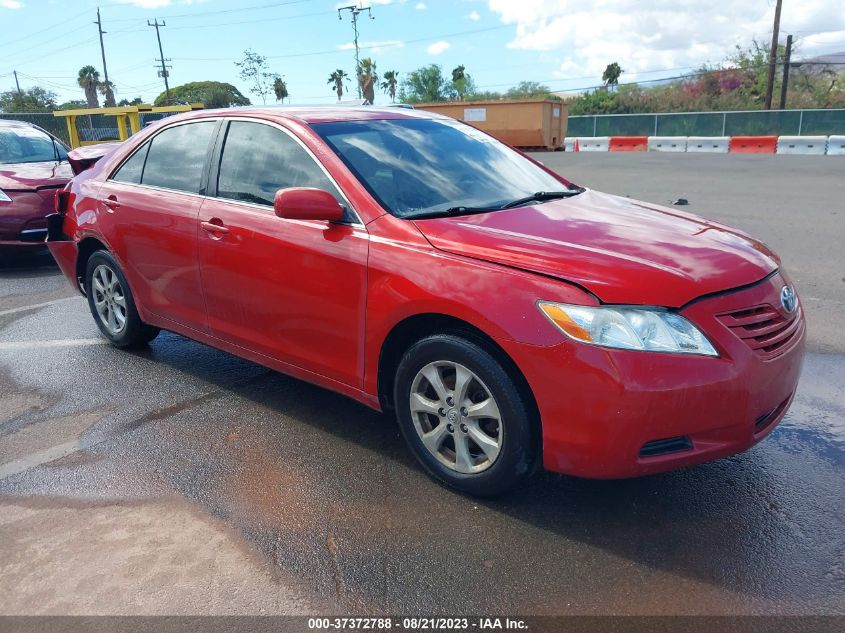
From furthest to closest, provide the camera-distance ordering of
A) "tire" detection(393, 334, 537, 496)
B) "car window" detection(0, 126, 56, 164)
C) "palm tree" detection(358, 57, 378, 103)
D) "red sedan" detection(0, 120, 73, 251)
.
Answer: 1. "palm tree" detection(358, 57, 378, 103)
2. "car window" detection(0, 126, 56, 164)
3. "red sedan" detection(0, 120, 73, 251)
4. "tire" detection(393, 334, 537, 496)

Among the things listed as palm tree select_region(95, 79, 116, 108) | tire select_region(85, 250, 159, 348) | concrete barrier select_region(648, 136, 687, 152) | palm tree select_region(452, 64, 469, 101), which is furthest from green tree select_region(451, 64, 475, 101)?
tire select_region(85, 250, 159, 348)

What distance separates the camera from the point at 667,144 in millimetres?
27328

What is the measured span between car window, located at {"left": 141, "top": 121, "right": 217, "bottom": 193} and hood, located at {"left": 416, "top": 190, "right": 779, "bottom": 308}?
1.79 meters

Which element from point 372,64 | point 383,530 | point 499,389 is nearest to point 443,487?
point 383,530

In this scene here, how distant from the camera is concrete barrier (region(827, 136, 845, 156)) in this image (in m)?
22.5

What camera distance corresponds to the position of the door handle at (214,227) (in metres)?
3.86

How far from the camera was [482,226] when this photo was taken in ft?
10.3

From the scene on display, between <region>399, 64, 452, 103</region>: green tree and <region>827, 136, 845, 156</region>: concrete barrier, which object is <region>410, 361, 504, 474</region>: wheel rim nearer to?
<region>827, 136, 845, 156</region>: concrete barrier

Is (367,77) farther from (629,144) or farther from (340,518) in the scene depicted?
(340,518)

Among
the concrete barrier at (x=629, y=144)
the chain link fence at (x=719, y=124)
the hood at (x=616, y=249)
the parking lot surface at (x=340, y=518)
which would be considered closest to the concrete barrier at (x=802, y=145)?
the concrete barrier at (x=629, y=144)

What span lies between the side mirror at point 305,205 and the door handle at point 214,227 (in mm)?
716

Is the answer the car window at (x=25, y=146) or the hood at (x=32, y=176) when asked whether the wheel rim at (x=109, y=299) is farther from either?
the car window at (x=25, y=146)

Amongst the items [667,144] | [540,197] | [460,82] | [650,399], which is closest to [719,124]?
[667,144]

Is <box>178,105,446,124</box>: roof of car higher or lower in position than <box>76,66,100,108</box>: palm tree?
lower
